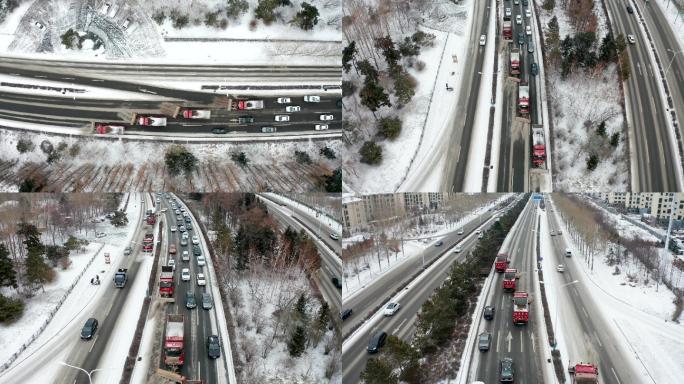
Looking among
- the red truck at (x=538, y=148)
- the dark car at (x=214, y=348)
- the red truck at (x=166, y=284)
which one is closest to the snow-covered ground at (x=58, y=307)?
the red truck at (x=166, y=284)

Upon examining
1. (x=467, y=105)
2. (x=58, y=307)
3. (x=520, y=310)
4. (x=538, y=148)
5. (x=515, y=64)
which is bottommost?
(x=58, y=307)

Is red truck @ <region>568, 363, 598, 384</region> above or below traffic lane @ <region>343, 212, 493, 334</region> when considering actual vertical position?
below

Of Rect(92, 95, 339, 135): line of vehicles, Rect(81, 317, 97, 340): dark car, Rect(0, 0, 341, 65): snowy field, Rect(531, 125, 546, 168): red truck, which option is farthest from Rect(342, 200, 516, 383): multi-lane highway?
Rect(0, 0, 341, 65): snowy field

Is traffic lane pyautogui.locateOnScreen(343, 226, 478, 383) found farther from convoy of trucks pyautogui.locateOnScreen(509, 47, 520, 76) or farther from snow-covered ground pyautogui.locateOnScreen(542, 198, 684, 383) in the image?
convoy of trucks pyautogui.locateOnScreen(509, 47, 520, 76)

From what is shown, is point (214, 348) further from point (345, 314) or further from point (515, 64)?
point (515, 64)

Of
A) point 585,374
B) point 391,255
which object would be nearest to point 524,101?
point 391,255

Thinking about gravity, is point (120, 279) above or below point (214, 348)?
above

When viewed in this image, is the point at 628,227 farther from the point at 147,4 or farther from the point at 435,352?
the point at 147,4
